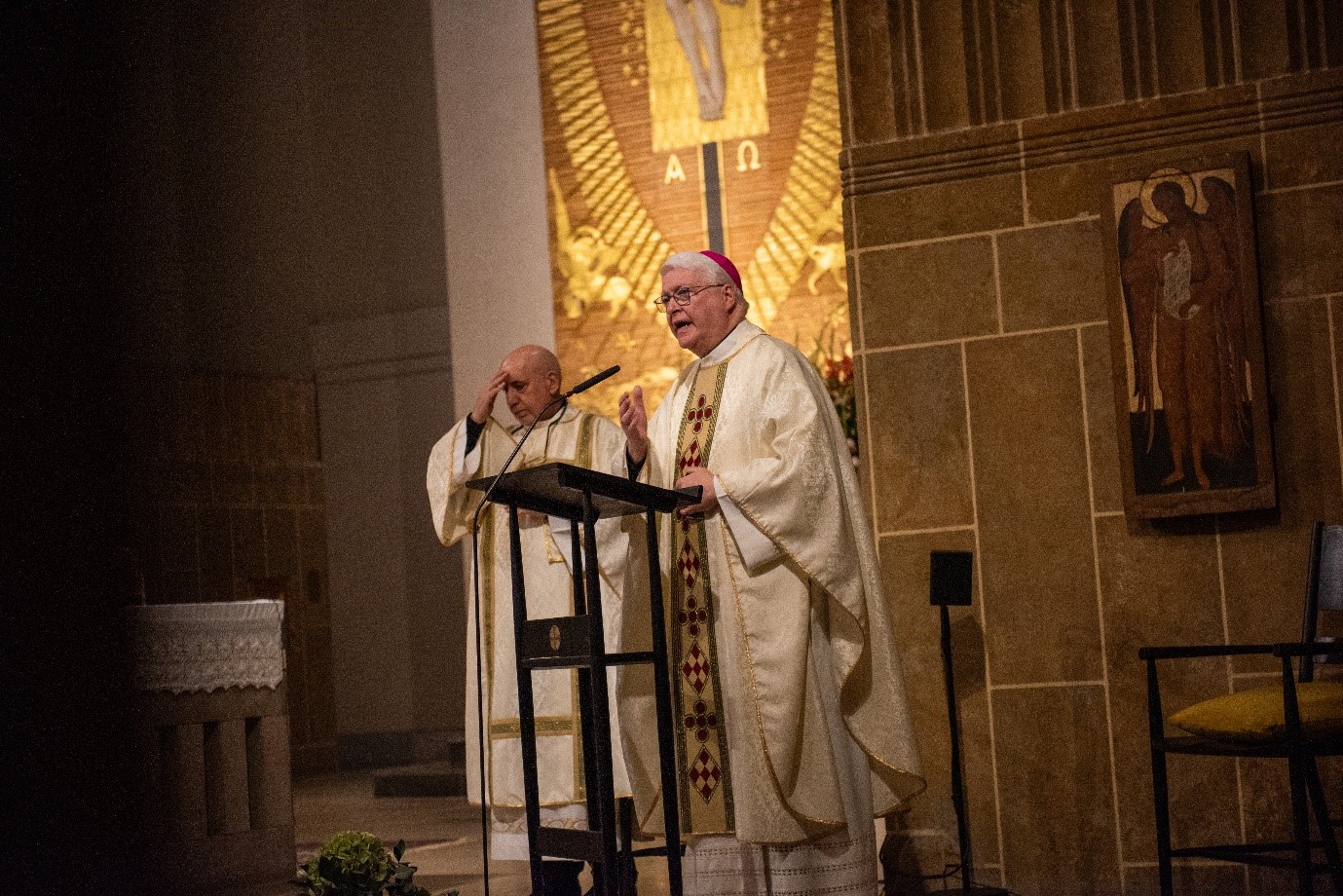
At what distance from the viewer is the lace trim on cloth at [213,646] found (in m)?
5.49

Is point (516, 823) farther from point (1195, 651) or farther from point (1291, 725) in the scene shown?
point (1291, 725)

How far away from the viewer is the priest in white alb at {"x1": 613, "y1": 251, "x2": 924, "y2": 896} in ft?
12.0

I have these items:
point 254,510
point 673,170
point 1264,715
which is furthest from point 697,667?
point 254,510

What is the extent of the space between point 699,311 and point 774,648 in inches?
34.3

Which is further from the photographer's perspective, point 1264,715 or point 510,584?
point 510,584

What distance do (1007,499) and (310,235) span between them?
8.00 meters

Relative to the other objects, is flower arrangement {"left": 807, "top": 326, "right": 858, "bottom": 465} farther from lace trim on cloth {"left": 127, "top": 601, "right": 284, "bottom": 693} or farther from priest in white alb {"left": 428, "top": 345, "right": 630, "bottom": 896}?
lace trim on cloth {"left": 127, "top": 601, "right": 284, "bottom": 693}

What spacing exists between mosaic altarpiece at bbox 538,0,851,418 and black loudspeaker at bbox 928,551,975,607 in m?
3.68

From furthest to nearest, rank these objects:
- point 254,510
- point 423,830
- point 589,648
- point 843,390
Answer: point 254,510, point 423,830, point 843,390, point 589,648

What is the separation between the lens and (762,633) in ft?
12.3

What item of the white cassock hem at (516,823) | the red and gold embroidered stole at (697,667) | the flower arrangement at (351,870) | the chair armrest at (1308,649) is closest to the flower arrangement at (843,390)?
the white cassock hem at (516,823)

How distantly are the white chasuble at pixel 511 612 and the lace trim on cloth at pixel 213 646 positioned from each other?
115 centimetres

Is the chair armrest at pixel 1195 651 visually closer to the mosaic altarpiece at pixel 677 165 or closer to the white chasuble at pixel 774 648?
the white chasuble at pixel 774 648

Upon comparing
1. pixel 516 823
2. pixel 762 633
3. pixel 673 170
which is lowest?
pixel 516 823
